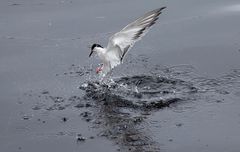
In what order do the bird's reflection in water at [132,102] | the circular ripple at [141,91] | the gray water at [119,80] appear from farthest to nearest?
the circular ripple at [141,91], the gray water at [119,80], the bird's reflection in water at [132,102]

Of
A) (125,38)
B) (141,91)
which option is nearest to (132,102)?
(141,91)

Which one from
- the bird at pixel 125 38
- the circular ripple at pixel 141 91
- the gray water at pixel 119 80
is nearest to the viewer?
the gray water at pixel 119 80

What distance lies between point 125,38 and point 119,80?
76 centimetres

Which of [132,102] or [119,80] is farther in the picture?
[119,80]

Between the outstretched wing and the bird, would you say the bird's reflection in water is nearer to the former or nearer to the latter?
the bird

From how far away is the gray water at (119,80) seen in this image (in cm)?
836

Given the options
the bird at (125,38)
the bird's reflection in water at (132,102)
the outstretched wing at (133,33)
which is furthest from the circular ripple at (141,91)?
the outstretched wing at (133,33)

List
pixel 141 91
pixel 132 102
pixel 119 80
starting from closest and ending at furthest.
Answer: pixel 132 102 → pixel 141 91 → pixel 119 80

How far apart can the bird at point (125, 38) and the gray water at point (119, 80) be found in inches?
13.4

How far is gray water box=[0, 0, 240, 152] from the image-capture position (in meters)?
8.36

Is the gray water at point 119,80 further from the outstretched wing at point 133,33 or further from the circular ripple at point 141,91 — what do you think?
the outstretched wing at point 133,33

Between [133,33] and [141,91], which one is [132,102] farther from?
[133,33]

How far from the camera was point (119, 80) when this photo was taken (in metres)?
10.1

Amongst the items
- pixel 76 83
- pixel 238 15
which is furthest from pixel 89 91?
pixel 238 15
